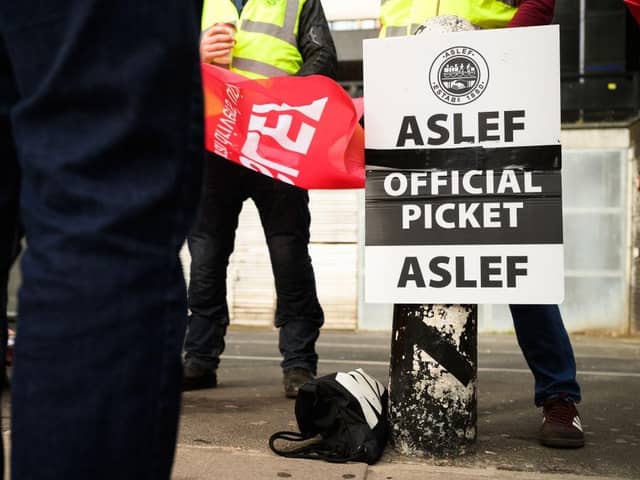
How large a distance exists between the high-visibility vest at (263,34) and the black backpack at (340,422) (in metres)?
1.28

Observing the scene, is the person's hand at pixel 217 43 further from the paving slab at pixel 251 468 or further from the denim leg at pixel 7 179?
the denim leg at pixel 7 179

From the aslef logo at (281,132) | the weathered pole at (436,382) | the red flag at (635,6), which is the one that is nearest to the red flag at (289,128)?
the aslef logo at (281,132)

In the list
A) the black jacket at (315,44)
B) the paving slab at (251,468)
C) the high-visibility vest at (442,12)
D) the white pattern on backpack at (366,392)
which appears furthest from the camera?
the black jacket at (315,44)

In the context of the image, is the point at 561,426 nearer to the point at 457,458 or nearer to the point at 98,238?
the point at 457,458

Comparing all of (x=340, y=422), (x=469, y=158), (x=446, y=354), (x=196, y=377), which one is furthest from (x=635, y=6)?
(x=196, y=377)

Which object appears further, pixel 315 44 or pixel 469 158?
pixel 315 44

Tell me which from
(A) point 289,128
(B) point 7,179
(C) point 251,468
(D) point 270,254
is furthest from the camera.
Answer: (D) point 270,254

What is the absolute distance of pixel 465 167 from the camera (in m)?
1.76

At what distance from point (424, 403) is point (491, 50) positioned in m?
0.92

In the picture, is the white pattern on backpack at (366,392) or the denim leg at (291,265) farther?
the denim leg at (291,265)

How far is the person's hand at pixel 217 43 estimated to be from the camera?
2490mm

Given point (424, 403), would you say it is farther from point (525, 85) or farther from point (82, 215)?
point (82, 215)

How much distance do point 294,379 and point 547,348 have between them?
96cm

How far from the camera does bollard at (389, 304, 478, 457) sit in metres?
1.75
